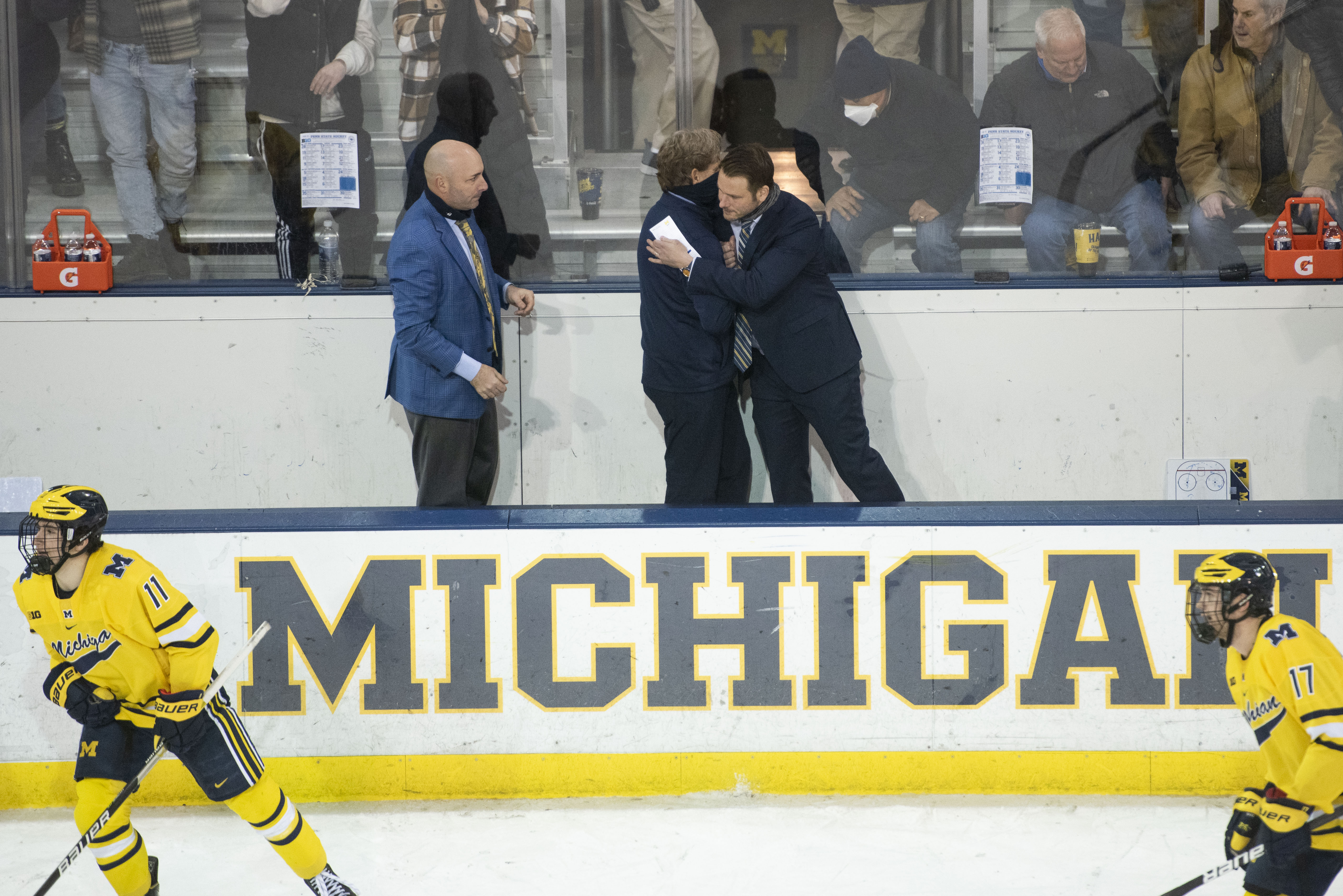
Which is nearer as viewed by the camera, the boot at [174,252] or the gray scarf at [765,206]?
the gray scarf at [765,206]

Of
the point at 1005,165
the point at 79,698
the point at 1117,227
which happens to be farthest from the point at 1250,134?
the point at 79,698

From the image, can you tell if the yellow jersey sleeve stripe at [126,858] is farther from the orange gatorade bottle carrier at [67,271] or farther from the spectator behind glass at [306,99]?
the orange gatorade bottle carrier at [67,271]

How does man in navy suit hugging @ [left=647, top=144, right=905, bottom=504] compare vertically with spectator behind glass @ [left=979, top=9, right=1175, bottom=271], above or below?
below

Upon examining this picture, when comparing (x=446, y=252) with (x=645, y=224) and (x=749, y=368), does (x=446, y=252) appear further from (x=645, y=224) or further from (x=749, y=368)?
(x=749, y=368)

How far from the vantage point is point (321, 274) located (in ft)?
18.4

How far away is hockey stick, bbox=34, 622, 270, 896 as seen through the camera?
119 inches

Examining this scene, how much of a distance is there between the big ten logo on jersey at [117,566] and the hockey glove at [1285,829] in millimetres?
2589

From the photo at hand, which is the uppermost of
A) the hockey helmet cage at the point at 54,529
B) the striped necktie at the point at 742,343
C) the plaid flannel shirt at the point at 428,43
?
the plaid flannel shirt at the point at 428,43

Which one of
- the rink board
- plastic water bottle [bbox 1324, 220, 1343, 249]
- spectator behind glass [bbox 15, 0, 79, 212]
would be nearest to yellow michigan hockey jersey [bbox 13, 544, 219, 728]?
the rink board

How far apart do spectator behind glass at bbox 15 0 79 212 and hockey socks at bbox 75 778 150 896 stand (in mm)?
3358

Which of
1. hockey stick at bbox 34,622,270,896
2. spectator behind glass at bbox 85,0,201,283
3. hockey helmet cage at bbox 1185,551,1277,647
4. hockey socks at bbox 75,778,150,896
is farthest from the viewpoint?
spectator behind glass at bbox 85,0,201,283

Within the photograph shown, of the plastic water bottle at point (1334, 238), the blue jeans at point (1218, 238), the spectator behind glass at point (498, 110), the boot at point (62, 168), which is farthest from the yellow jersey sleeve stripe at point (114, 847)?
the plastic water bottle at point (1334, 238)

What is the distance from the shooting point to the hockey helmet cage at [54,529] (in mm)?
3037

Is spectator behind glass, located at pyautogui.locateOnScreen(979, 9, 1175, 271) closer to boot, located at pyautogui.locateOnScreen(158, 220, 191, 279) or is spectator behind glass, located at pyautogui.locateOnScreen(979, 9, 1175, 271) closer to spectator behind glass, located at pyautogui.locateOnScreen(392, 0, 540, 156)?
spectator behind glass, located at pyautogui.locateOnScreen(392, 0, 540, 156)
